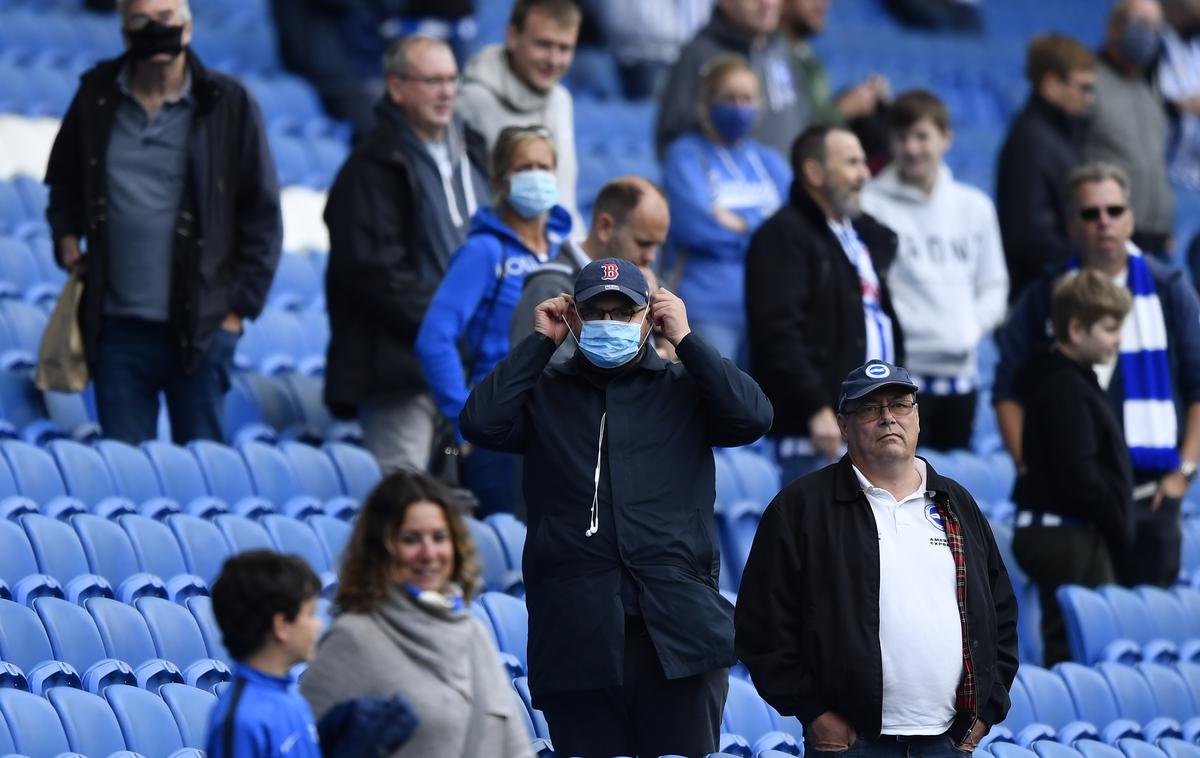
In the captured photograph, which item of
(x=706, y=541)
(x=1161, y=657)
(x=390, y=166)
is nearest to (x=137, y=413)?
(x=390, y=166)

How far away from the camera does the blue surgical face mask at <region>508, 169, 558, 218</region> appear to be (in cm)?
582

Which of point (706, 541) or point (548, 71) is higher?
point (548, 71)

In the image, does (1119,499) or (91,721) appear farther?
(1119,499)

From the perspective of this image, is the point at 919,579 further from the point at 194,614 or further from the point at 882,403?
the point at 194,614

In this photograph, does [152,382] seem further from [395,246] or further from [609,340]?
[609,340]

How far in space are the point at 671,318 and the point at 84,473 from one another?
2213 mm

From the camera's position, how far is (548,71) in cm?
708

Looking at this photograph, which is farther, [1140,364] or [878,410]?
[1140,364]

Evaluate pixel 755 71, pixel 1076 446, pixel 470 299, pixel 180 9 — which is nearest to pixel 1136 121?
pixel 755 71

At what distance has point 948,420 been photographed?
761cm

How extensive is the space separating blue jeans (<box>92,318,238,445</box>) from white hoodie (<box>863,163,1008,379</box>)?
2344 mm

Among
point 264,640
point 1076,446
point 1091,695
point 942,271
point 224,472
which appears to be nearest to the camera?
point 264,640

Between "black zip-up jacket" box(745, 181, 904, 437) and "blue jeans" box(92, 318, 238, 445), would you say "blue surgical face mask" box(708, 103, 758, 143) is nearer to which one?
"black zip-up jacket" box(745, 181, 904, 437)

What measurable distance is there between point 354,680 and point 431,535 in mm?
284
